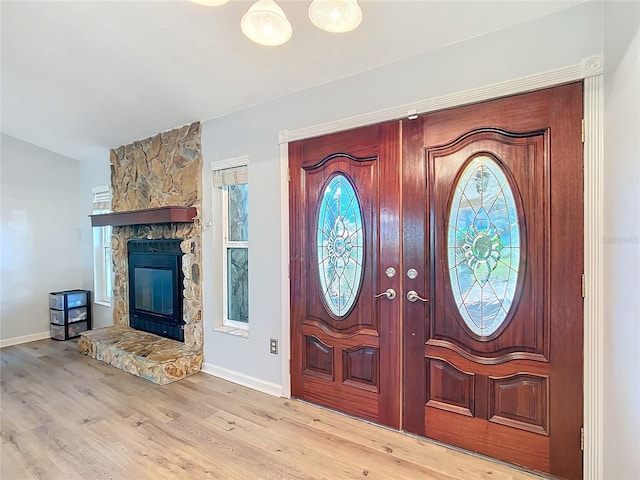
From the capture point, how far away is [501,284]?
1992 millimetres

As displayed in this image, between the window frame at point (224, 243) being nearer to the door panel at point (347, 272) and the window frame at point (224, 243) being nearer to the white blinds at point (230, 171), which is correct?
the white blinds at point (230, 171)

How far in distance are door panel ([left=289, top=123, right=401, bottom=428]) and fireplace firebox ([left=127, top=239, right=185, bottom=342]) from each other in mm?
1680

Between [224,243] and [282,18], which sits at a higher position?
[282,18]

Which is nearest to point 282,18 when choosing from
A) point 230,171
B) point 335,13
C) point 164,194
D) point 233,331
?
point 335,13

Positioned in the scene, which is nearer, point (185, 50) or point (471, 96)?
point (471, 96)

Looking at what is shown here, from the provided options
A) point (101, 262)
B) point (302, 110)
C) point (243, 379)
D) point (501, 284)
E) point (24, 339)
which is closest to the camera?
point (501, 284)

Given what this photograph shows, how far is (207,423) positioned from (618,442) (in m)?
2.40

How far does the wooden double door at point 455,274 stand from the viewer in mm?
1833

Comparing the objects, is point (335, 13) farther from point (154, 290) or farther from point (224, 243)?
point (154, 290)

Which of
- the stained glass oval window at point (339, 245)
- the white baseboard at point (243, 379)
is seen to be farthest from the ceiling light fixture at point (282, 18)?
the white baseboard at point (243, 379)

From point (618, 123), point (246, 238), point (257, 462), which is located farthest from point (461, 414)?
point (246, 238)

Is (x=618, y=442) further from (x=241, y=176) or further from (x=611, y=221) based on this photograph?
(x=241, y=176)

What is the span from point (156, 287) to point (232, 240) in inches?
52.5

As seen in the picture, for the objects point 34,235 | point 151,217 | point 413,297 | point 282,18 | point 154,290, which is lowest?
point 154,290
